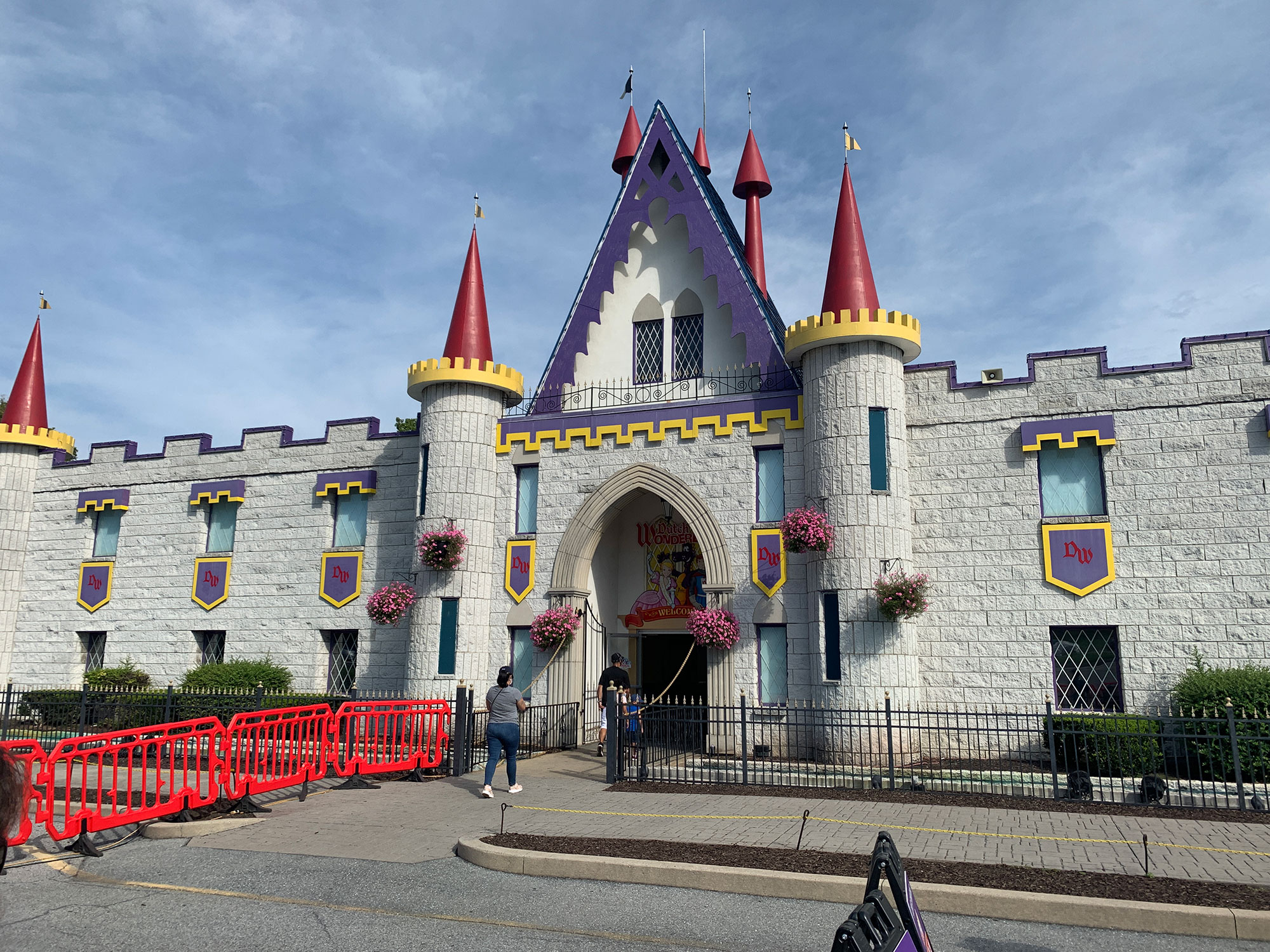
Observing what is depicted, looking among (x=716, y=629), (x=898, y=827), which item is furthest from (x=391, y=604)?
(x=898, y=827)

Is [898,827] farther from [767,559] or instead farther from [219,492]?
[219,492]

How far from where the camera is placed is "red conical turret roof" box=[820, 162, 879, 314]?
54.2 feet

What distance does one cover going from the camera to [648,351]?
20.2m

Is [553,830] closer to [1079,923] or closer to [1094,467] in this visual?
[1079,923]

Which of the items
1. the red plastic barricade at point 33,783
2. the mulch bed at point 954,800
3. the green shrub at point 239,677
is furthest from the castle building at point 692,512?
the red plastic barricade at point 33,783

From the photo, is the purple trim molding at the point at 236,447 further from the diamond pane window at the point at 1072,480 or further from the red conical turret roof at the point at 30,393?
the diamond pane window at the point at 1072,480

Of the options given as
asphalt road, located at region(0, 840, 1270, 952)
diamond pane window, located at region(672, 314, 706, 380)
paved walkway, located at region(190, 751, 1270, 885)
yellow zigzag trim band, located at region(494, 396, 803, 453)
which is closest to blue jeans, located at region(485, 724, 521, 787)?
paved walkway, located at region(190, 751, 1270, 885)

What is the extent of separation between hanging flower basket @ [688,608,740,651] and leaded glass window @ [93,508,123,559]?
643 inches

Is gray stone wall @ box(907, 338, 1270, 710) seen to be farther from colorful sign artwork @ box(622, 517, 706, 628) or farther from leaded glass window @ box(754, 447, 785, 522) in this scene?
colorful sign artwork @ box(622, 517, 706, 628)

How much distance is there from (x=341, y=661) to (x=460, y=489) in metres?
5.42

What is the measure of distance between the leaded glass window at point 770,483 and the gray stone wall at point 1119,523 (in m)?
2.44

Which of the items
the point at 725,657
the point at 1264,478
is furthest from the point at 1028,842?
the point at 1264,478

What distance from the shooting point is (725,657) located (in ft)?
54.7

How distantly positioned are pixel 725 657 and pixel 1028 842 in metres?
7.98
